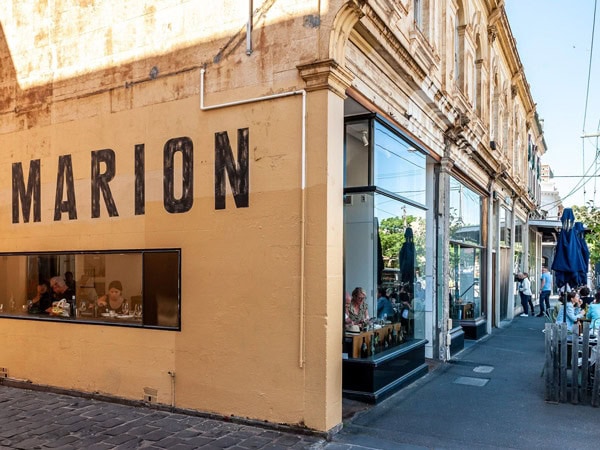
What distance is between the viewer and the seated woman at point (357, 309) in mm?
8118

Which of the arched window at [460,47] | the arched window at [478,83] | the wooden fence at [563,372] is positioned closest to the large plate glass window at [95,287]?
the wooden fence at [563,372]

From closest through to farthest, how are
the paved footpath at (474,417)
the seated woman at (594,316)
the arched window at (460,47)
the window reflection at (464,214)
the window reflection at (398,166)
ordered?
1. the paved footpath at (474,417)
2. the window reflection at (398,166)
3. the seated woman at (594,316)
4. the window reflection at (464,214)
5. the arched window at (460,47)

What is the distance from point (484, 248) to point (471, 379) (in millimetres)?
6961

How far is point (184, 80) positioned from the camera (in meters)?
7.57

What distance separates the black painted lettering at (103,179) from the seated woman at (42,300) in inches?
65.5

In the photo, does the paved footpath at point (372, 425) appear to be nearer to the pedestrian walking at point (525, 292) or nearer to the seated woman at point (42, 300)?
the seated woman at point (42, 300)

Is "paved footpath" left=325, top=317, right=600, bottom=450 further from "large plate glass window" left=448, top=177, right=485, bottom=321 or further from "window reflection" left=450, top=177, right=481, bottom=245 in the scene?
"window reflection" left=450, top=177, right=481, bottom=245

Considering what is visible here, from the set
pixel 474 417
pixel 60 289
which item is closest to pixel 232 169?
pixel 60 289

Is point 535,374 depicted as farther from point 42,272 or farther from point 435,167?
point 42,272

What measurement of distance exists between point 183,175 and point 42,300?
143 inches

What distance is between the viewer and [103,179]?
27.1 feet

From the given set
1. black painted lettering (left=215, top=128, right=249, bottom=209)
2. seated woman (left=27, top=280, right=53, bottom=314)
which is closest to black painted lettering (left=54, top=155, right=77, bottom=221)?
seated woman (left=27, top=280, right=53, bottom=314)

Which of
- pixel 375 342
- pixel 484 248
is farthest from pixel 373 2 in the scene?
pixel 484 248

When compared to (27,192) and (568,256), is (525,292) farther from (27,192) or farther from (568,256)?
(27,192)
